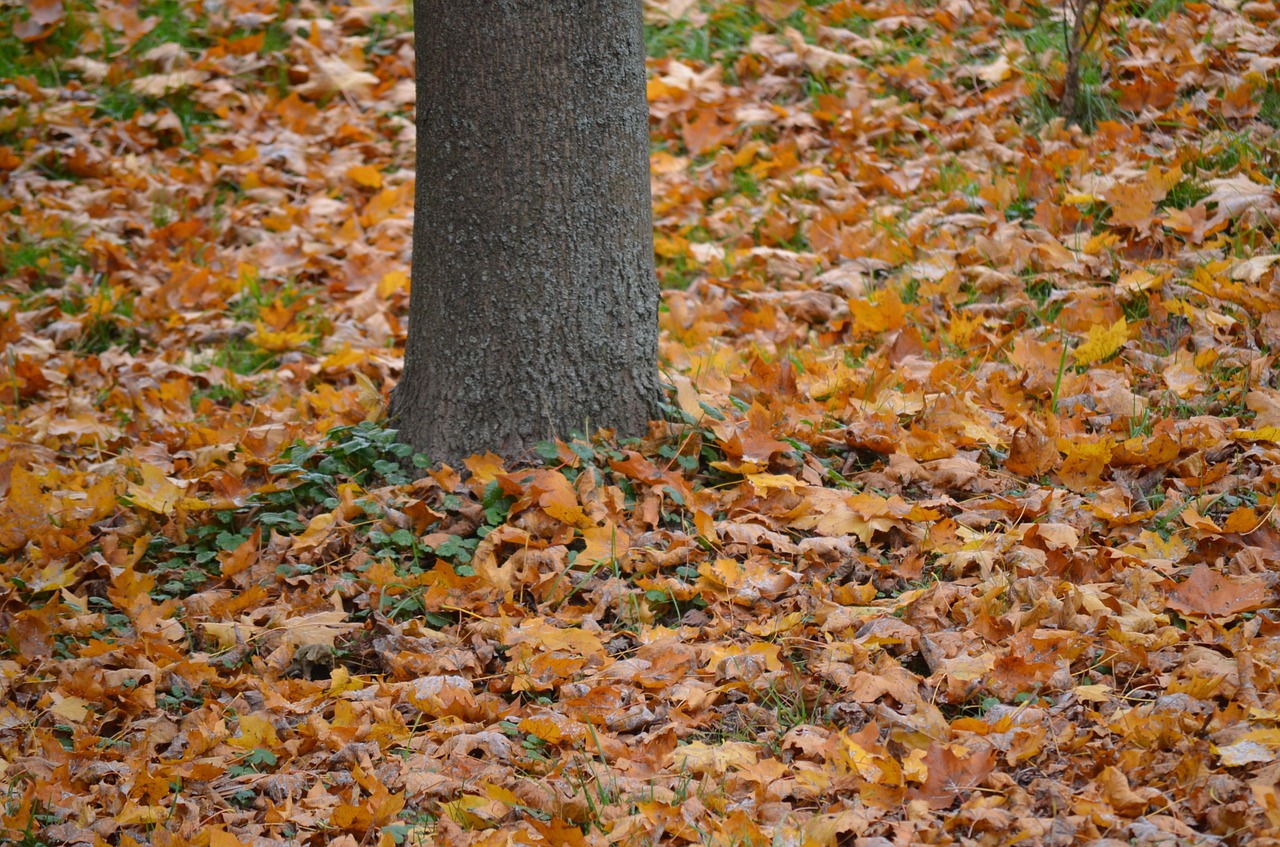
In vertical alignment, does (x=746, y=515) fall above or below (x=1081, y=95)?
below

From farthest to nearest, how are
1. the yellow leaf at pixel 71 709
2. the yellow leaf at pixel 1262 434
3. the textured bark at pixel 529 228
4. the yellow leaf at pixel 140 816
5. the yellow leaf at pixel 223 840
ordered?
the textured bark at pixel 529 228
the yellow leaf at pixel 1262 434
the yellow leaf at pixel 71 709
the yellow leaf at pixel 140 816
the yellow leaf at pixel 223 840

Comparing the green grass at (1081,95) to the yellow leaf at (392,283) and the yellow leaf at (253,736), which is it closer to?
the yellow leaf at (392,283)

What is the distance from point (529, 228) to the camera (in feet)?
9.66

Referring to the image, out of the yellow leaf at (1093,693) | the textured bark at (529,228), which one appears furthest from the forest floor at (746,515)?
the textured bark at (529,228)

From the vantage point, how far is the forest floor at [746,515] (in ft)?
6.79

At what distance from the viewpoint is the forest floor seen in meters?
2.07

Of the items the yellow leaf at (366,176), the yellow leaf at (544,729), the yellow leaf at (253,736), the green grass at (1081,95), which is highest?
the green grass at (1081,95)

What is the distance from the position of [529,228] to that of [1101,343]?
1.81 metres

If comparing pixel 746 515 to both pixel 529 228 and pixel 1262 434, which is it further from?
pixel 1262 434

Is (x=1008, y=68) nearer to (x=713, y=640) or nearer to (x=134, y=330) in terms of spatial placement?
(x=713, y=640)

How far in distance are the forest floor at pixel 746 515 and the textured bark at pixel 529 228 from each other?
174mm

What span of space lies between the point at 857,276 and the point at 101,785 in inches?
123

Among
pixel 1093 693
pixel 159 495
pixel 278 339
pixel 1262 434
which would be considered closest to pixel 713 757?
pixel 1093 693

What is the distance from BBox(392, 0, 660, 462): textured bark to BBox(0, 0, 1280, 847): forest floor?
174 mm
